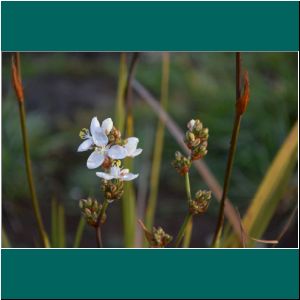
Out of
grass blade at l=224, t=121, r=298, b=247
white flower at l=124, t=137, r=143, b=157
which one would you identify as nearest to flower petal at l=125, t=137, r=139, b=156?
white flower at l=124, t=137, r=143, b=157

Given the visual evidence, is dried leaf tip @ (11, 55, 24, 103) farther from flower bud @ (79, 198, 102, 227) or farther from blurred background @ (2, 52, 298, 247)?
blurred background @ (2, 52, 298, 247)

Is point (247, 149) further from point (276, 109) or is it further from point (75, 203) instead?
point (75, 203)

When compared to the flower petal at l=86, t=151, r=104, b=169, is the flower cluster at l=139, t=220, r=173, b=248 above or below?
below

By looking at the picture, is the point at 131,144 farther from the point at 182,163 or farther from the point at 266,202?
the point at 266,202

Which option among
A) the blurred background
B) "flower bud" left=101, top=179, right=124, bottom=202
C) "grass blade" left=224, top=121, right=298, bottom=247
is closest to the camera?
"flower bud" left=101, top=179, right=124, bottom=202

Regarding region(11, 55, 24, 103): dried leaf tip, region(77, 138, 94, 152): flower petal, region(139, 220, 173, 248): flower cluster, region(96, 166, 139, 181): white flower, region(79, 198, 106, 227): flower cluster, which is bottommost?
region(139, 220, 173, 248): flower cluster
